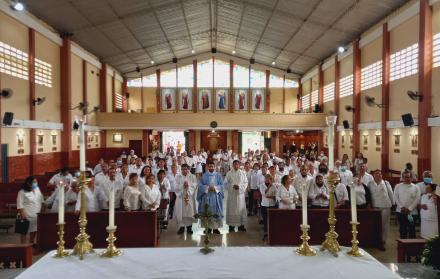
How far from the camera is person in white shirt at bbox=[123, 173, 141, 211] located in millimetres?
7984

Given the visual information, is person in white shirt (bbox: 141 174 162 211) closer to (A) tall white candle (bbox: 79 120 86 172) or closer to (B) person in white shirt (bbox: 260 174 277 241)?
(B) person in white shirt (bbox: 260 174 277 241)

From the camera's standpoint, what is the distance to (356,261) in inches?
138

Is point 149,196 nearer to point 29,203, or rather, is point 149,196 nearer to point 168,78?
point 29,203

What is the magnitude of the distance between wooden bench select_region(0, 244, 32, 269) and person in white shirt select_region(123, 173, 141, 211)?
142 inches

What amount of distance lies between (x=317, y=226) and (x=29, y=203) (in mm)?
6186

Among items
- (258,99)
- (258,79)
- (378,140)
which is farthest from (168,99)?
(378,140)

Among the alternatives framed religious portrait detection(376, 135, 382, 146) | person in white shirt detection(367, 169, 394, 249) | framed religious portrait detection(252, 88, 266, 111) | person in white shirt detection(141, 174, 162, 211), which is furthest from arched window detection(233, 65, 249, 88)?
person in white shirt detection(141, 174, 162, 211)

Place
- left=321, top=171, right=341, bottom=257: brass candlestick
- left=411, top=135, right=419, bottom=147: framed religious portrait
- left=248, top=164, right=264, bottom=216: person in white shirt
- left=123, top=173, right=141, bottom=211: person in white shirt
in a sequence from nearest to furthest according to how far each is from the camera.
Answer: left=321, top=171, right=341, bottom=257: brass candlestick
left=123, top=173, right=141, bottom=211: person in white shirt
left=248, top=164, right=264, bottom=216: person in white shirt
left=411, top=135, right=419, bottom=147: framed religious portrait

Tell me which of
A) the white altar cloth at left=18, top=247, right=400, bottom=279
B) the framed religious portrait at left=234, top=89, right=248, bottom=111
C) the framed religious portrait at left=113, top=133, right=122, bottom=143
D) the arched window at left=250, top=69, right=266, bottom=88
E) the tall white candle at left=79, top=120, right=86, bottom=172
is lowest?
the white altar cloth at left=18, top=247, right=400, bottom=279

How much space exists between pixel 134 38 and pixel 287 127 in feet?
38.9

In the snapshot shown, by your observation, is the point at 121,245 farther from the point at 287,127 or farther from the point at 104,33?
the point at 287,127

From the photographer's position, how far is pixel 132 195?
808 cm

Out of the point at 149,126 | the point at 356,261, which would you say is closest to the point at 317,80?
the point at 149,126

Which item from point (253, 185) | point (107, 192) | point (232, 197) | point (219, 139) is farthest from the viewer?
point (219, 139)
